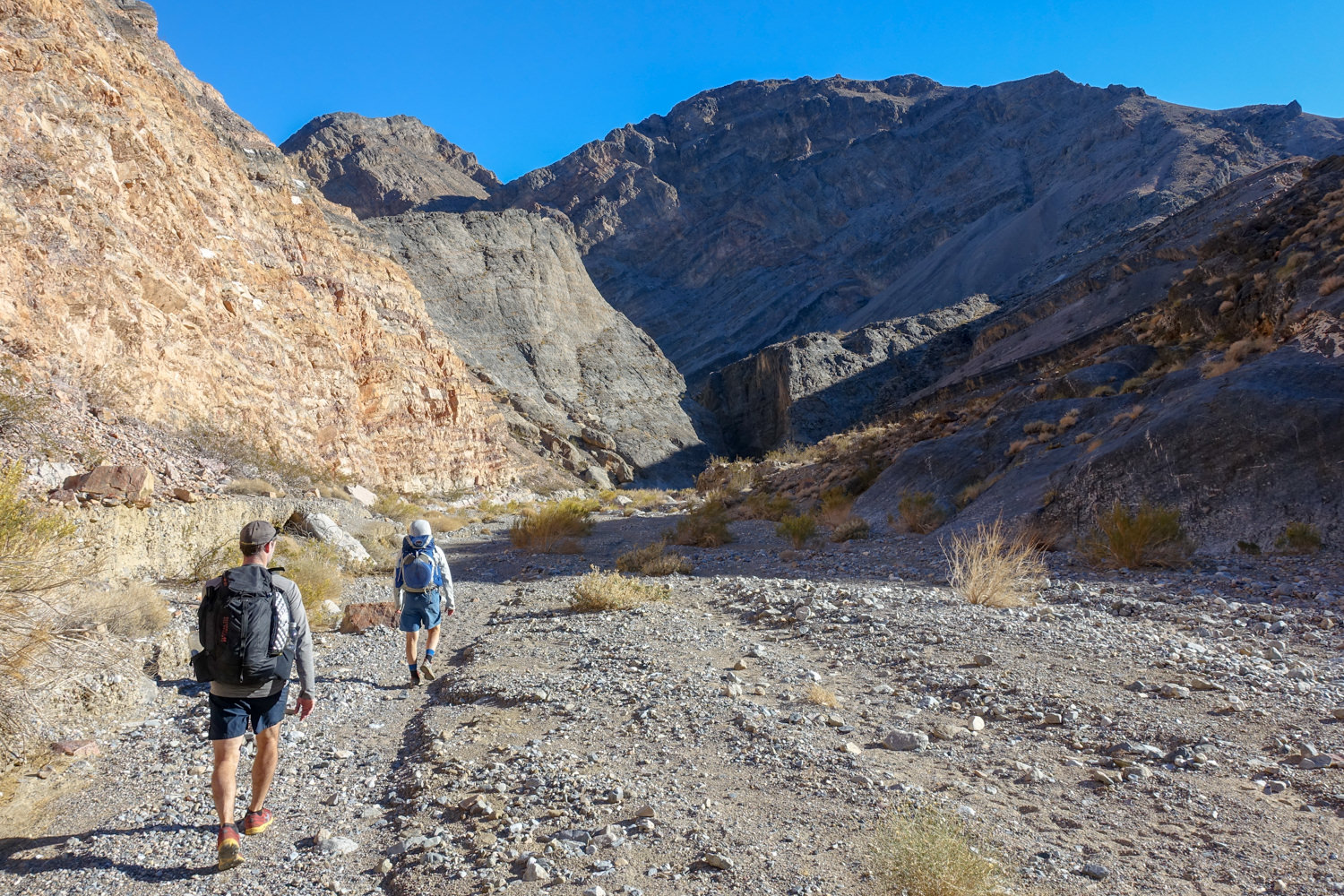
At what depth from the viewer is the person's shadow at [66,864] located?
3434mm

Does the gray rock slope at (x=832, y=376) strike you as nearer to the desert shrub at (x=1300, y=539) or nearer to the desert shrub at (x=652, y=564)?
the desert shrub at (x=652, y=564)

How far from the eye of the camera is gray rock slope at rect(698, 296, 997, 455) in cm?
5400

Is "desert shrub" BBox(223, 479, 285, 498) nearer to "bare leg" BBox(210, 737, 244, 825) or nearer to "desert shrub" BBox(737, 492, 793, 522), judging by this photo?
"desert shrub" BBox(737, 492, 793, 522)

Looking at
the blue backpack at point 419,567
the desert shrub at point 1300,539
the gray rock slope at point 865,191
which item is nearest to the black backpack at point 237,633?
the blue backpack at point 419,567

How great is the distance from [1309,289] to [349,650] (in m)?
16.5

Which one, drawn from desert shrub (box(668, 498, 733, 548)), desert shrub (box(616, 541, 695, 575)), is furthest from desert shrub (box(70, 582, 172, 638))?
desert shrub (box(668, 498, 733, 548))

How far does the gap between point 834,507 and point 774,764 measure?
14394 mm

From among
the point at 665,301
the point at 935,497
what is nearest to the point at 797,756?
the point at 935,497

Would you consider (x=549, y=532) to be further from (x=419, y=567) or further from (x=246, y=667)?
(x=246, y=667)

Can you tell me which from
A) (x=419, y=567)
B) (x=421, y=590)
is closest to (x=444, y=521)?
(x=419, y=567)

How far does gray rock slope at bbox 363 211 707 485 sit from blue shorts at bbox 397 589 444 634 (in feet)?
123

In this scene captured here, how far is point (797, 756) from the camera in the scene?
14.1 feet

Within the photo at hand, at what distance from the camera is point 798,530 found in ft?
49.3

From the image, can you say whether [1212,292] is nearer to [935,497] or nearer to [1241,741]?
[935,497]
